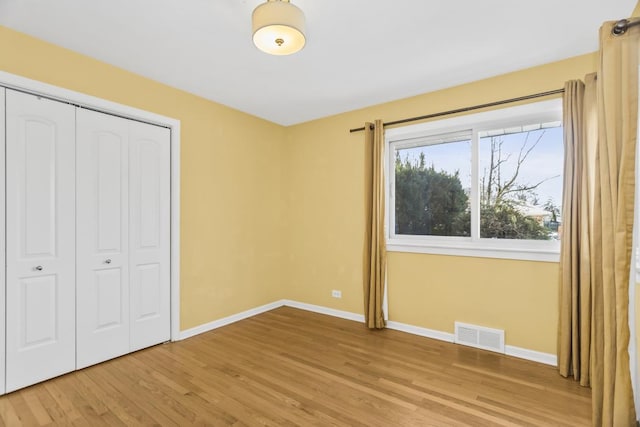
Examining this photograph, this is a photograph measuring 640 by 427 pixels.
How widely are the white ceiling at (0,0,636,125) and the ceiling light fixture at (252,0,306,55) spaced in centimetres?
21

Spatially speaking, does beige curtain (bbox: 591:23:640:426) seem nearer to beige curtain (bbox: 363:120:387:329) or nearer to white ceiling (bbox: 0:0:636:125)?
white ceiling (bbox: 0:0:636:125)

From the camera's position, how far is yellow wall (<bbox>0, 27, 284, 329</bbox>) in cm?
271

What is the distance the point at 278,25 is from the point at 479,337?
3161 mm

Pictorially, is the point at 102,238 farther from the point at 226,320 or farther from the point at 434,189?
the point at 434,189

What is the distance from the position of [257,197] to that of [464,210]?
254 centimetres

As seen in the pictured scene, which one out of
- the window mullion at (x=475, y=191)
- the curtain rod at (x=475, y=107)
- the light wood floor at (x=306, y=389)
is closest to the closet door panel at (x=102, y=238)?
the light wood floor at (x=306, y=389)

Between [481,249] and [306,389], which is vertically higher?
[481,249]

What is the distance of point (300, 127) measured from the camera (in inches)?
180

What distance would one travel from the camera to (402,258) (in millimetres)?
3629

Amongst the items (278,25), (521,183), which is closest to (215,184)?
(278,25)

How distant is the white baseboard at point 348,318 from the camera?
2832 mm

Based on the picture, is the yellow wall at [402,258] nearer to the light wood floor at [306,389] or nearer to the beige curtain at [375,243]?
the beige curtain at [375,243]

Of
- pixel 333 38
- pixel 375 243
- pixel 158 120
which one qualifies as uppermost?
pixel 333 38

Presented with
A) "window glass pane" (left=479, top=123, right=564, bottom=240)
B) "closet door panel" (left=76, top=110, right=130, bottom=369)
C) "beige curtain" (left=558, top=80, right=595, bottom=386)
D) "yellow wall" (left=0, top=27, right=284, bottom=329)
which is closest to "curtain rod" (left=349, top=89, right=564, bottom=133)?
"beige curtain" (left=558, top=80, right=595, bottom=386)
